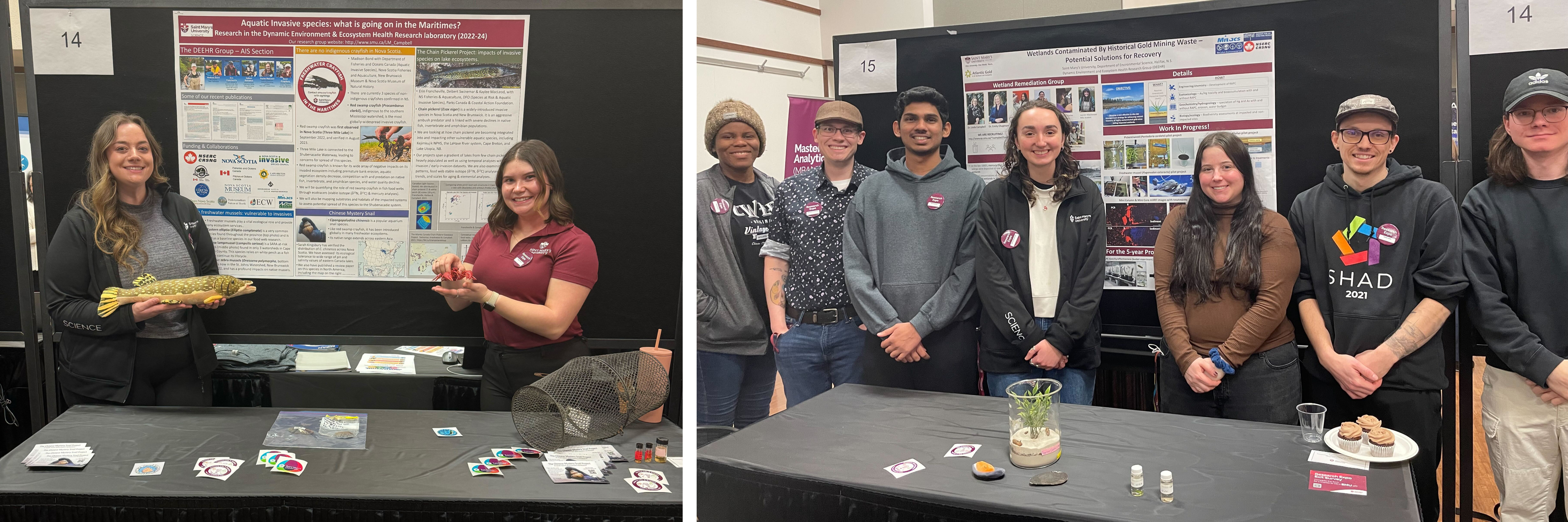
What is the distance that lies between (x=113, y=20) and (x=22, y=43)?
340 mm

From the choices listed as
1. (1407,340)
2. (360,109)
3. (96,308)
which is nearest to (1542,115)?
(1407,340)

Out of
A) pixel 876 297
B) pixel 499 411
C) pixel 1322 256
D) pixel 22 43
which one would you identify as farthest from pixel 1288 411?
pixel 22 43

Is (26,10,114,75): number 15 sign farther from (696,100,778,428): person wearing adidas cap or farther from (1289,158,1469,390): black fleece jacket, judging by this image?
(1289,158,1469,390): black fleece jacket

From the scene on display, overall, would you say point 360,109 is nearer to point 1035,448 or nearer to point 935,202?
point 935,202

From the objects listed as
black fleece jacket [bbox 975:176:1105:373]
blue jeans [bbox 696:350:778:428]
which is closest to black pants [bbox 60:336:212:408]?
blue jeans [bbox 696:350:778:428]

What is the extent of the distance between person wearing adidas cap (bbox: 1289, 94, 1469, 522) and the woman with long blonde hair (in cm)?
363

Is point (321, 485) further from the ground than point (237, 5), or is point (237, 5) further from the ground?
point (237, 5)

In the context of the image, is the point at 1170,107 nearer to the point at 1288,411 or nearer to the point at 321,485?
the point at 1288,411

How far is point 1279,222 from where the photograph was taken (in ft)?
8.60

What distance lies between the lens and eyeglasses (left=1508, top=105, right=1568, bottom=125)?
240cm

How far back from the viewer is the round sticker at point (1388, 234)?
8.23 ft

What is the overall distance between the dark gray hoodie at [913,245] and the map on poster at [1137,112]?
0.14 meters

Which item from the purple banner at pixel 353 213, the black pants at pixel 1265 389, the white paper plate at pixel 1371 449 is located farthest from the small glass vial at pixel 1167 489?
the purple banner at pixel 353 213

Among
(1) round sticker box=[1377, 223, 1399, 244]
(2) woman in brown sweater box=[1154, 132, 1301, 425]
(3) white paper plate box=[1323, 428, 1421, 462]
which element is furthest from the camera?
(2) woman in brown sweater box=[1154, 132, 1301, 425]
